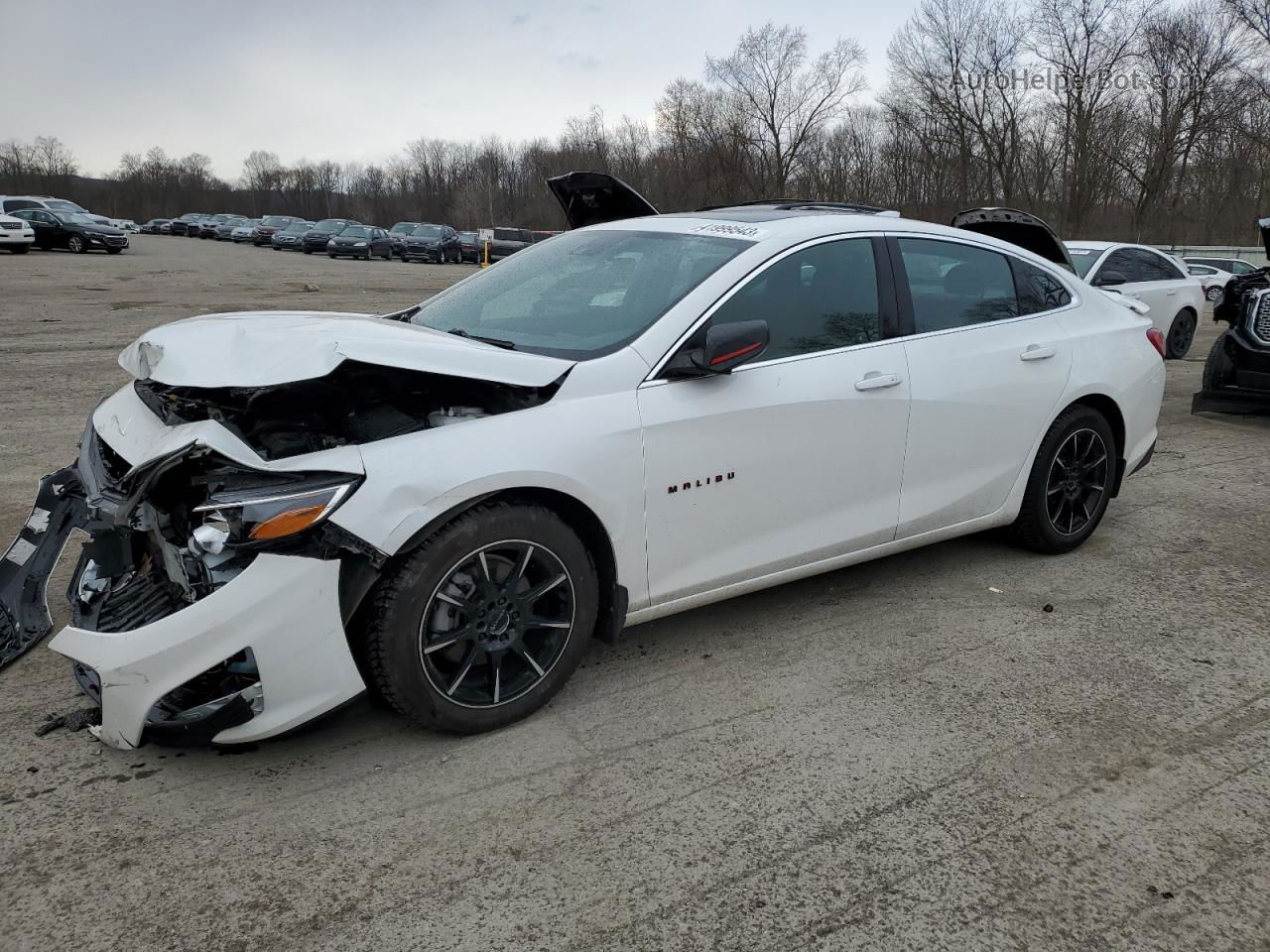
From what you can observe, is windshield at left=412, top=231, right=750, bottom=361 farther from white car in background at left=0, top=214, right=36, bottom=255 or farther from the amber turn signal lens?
white car in background at left=0, top=214, right=36, bottom=255

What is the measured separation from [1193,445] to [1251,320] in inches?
66.4

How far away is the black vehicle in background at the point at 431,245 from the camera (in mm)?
39219

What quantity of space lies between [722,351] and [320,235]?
136 feet

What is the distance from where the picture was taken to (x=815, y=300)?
3.86 m

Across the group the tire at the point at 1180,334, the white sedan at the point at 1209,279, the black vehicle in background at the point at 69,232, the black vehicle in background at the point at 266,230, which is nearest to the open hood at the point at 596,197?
the tire at the point at 1180,334

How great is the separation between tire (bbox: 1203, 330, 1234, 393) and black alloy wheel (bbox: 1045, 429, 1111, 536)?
4.71 m

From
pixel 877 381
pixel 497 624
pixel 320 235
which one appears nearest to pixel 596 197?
pixel 877 381

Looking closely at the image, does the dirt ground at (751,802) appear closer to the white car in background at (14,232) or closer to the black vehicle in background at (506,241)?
the white car in background at (14,232)

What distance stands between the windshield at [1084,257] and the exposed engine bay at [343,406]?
10.8 meters

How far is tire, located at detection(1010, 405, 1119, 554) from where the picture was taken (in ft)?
15.4

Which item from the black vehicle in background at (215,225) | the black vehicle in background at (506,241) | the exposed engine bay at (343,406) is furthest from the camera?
the black vehicle in background at (215,225)

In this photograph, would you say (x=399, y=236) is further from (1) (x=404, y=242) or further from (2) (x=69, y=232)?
(2) (x=69, y=232)

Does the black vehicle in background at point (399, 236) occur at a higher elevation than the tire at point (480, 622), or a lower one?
higher

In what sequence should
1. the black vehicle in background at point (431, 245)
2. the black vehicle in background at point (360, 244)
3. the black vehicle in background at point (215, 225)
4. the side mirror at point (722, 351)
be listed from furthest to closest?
the black vehicle in background at point (215, 225) → the black vehicle in background at point (431, 245) → the black vehicle in background at point (360, 244) → the side mirror at point (722, 351)
